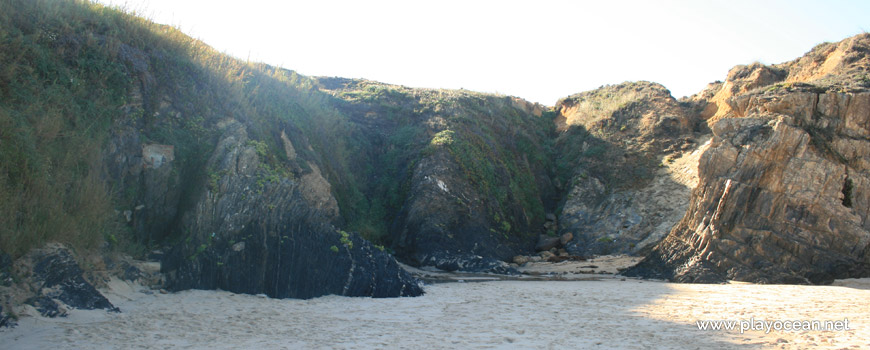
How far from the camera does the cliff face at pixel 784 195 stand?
11086 mm

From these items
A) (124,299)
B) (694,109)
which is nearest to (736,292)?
(124,299)

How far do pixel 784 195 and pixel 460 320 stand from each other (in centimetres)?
900

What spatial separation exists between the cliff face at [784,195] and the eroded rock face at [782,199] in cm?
2

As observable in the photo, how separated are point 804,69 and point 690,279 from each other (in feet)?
31.5

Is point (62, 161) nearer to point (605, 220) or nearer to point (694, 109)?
point (605, 220)

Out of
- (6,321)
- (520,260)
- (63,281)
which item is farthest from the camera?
(520,260)

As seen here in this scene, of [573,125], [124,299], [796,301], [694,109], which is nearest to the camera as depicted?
[124,299]

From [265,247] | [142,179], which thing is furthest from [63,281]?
[142,179]

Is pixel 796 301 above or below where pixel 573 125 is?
below

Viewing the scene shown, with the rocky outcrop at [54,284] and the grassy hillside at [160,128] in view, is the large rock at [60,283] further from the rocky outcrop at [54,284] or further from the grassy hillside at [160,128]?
A: the grassy hillside at [160,128]

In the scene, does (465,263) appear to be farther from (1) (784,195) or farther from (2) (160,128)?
(2) (160,128)

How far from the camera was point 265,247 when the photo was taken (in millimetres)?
8930

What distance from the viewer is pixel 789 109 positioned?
1262 centimetres

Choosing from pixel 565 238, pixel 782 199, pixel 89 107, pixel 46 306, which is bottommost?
pixel 46 306
